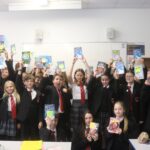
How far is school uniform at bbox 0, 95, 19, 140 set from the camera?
12.3ft

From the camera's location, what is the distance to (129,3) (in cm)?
578

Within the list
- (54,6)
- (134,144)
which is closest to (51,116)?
(134,144)

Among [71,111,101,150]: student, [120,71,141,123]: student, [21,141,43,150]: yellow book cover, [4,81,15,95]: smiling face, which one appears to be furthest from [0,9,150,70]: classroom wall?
[21,141,43,150]: yellow book cover

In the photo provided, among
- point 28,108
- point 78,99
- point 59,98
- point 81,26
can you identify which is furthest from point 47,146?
point 81,26

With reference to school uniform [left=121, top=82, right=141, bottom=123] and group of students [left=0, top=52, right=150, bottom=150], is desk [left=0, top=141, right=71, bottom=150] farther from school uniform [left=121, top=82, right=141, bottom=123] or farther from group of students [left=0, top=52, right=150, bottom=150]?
school uniform [left=121, top=82, right=141, bottom=123]

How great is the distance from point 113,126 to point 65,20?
3.85m

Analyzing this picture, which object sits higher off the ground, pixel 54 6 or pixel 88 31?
pixel 54 6

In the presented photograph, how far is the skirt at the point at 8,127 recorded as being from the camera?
3.77m

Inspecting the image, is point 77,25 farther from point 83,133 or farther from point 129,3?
point 83,133

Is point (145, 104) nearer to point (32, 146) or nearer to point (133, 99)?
point (133, 99)

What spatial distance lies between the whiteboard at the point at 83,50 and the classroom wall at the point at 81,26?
0.07 m

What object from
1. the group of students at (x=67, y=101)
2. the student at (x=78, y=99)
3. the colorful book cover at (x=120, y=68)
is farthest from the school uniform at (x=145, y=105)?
the student at (x=78, y=99)

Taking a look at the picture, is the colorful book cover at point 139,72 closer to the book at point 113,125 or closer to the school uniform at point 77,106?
the school uniform at point 77,106

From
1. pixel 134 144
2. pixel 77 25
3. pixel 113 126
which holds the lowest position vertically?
pixel 134 144
